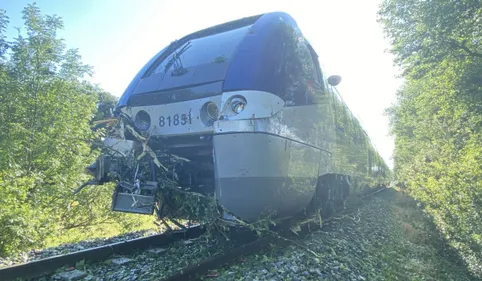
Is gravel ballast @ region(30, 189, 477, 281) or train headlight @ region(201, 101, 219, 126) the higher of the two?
train headlight @ region(201, 101, 219, 126)

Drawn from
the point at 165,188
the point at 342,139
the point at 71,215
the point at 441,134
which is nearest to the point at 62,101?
the point at 71,215

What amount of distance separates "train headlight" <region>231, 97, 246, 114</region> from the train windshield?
72cm

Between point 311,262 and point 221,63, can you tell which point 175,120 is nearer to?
point 221,63

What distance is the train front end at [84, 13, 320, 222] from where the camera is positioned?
3.28 m

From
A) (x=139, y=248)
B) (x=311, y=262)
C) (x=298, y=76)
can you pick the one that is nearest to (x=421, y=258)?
(x=311, y=262)

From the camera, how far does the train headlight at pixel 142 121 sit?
163 inches

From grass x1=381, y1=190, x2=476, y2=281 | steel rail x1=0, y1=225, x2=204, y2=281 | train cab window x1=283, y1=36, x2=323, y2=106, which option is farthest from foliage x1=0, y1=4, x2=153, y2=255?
grass x1=381, y1=190, x2=476, y2=281

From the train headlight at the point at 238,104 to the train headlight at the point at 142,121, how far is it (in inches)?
53.0

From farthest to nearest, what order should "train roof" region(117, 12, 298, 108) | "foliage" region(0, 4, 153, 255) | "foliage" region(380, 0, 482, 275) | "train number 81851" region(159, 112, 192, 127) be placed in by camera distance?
"foliage" region(0, 4, 153, 255)
"foliage" region(380, 0, 482, 275)
"train number 81851" region(159, 112, 192, 127)
"train roof" region(117, 12, 298, 108)

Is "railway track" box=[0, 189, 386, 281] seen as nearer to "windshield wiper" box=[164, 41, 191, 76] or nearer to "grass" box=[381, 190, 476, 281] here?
"grass" box=[381, 190, 476, 281]

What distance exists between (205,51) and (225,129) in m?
1.59

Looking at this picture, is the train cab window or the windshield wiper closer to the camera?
the train cab window

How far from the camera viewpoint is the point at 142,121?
4203 millimetres

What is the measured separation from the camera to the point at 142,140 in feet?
12.5
